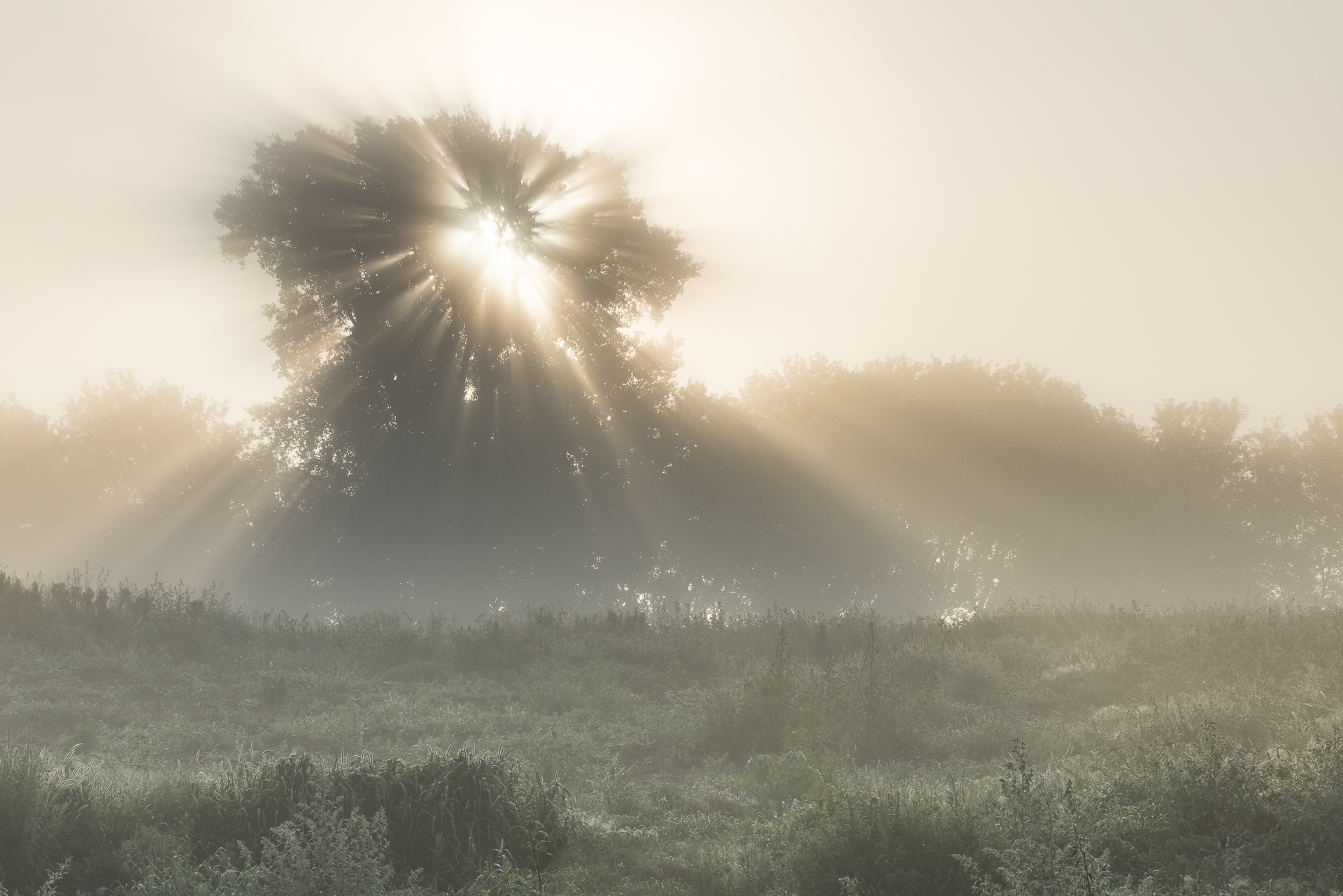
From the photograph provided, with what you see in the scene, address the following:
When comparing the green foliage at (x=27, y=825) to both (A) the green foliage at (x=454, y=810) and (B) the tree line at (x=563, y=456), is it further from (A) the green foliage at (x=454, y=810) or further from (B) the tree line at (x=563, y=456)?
(B) the tree line at (x=563, y=456)

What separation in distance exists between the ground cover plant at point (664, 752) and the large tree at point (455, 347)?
14137 millimetres

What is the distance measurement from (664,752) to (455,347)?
76.8ft

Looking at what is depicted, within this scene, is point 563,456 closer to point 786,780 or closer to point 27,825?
point 786,780

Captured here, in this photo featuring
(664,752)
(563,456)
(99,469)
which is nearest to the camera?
(664,752)

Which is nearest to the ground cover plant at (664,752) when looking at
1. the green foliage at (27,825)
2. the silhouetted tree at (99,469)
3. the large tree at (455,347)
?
the green foliage at (27,825)

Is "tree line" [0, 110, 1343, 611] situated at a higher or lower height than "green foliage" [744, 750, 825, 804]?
higher

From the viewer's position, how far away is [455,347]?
31.6 m

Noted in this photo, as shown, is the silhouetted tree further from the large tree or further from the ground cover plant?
the ground cover plant

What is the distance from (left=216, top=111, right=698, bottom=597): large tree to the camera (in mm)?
29906

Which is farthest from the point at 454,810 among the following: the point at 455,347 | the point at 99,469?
the point at 99,469

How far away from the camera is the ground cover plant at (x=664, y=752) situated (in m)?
5.55

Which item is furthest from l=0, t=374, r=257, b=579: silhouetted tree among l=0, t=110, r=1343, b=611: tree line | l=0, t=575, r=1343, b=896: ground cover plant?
l=0, t=575, r=1343, b=896: ground cover plant

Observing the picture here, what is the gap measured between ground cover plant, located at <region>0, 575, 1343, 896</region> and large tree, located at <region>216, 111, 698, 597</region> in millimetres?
14137

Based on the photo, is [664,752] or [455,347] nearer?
[664,752]
